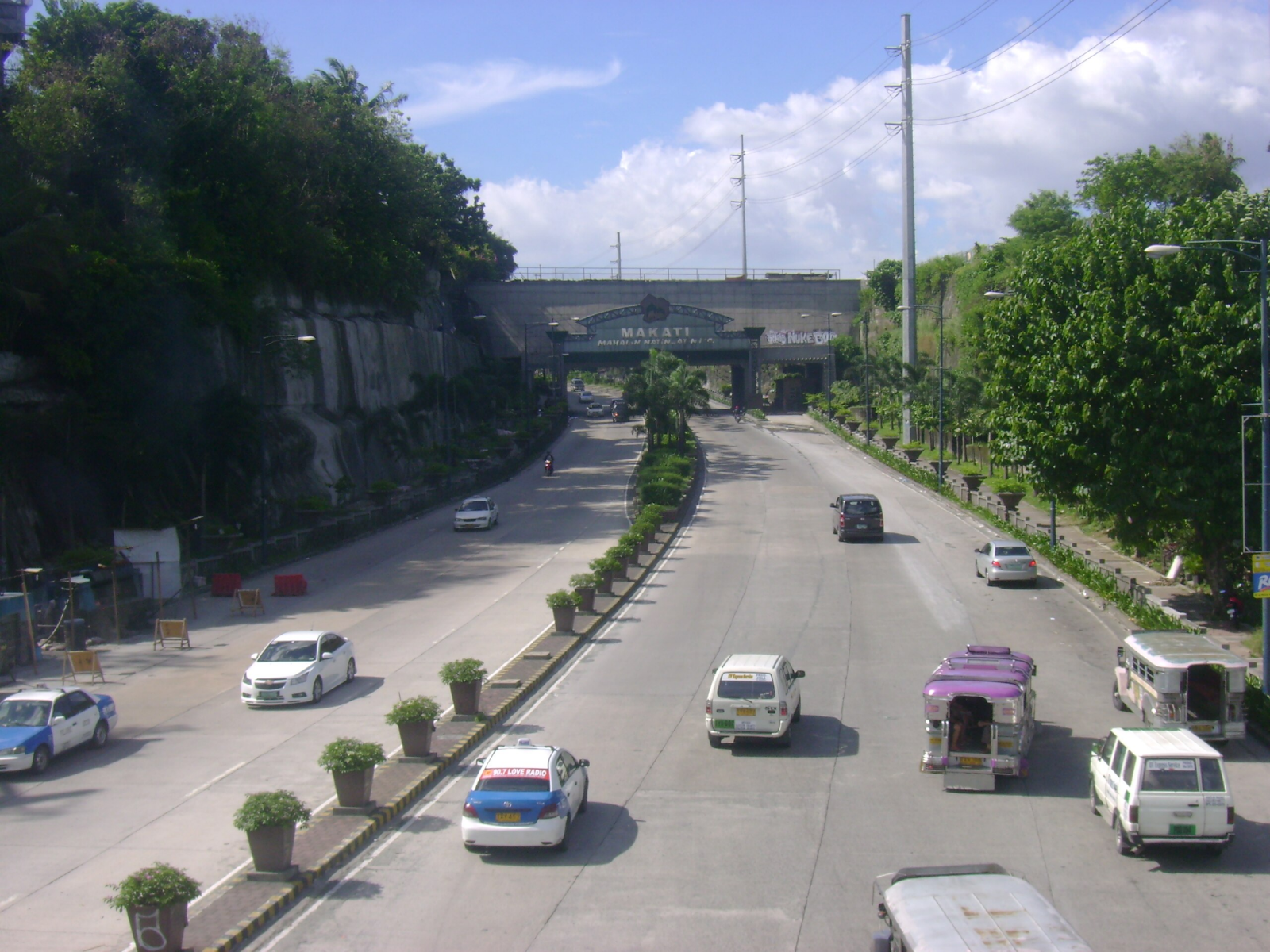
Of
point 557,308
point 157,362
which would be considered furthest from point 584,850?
point 557,308

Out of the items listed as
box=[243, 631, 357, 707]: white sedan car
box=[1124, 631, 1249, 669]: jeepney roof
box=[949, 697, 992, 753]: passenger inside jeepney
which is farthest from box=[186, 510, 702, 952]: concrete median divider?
box=[1124, 631, 1249, 669]: jeepney roof

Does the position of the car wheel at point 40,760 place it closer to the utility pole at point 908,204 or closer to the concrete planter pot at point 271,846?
the concrete planter pot at point 271,846

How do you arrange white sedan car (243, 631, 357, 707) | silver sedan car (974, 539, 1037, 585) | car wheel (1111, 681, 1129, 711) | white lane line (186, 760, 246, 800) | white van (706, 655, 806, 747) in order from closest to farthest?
white lane line (186, 760, 246, 800) → white van (706, 655, 806, 747) → car wheel (1111, 681, 1129, 711) → white sedan car (243, 631, 357, 707) → silver sedan car (974, 539, 1037, 585)

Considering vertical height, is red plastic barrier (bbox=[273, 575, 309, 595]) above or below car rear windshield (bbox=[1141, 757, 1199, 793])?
below

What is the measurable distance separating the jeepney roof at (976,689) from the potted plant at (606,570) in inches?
613

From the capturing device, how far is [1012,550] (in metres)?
34.5

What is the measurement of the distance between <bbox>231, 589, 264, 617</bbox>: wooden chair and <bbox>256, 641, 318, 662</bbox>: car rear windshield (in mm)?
8806

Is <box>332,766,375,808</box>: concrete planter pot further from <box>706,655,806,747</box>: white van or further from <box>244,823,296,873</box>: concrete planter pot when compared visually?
<box>706,655,806,747</box>: white van

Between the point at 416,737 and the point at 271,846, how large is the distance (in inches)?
201

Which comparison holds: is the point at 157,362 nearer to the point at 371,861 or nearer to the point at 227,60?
the point at 227,60

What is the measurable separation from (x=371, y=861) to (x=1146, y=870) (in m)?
9.99

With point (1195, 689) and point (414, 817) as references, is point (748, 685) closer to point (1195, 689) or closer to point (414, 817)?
point (414, 817)

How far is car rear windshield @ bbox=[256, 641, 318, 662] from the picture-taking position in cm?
2353

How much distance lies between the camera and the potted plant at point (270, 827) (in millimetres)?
13375
